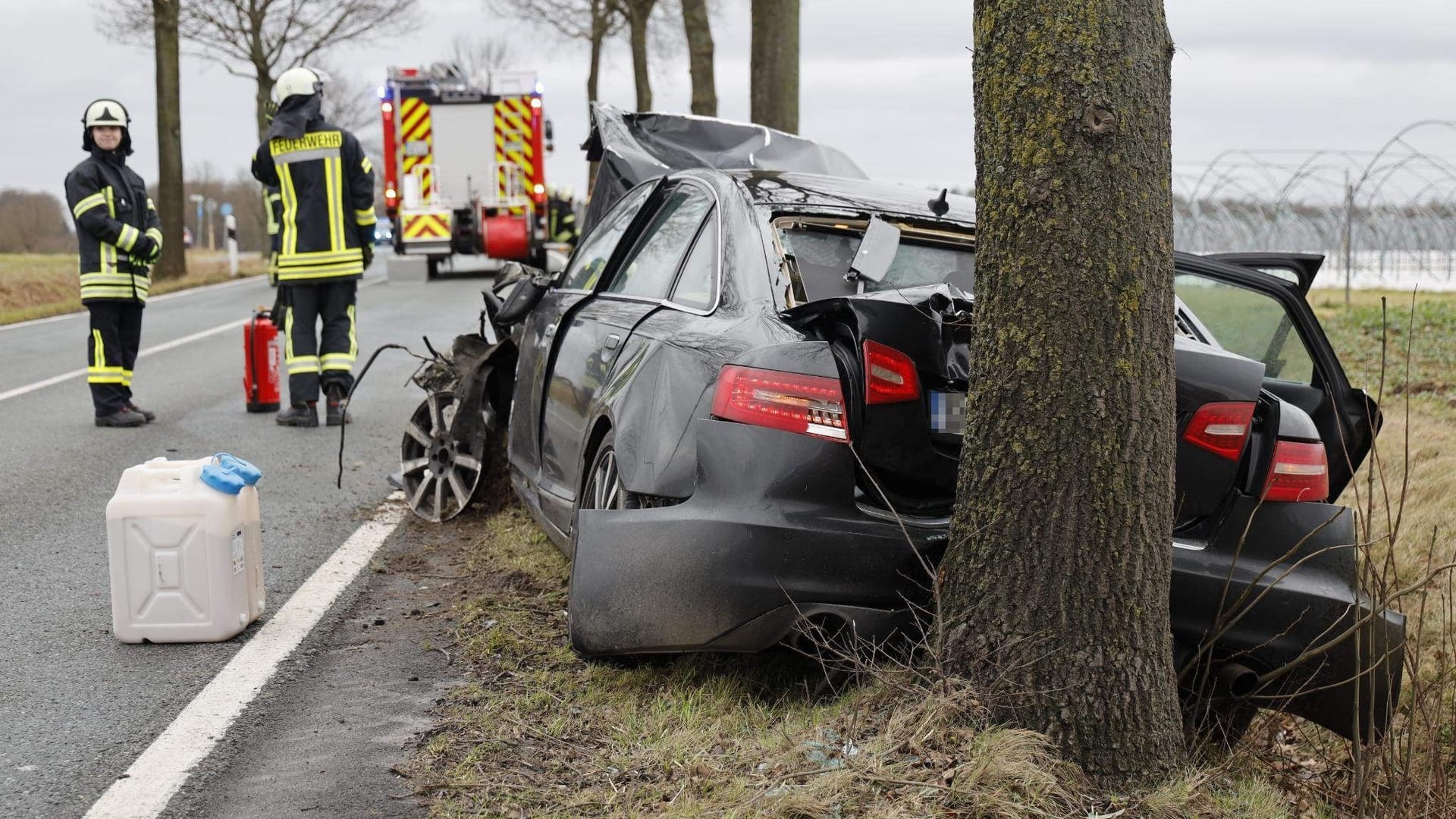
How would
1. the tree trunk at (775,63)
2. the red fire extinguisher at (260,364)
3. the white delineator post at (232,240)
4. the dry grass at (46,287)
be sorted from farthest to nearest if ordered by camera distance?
the white delineator post at (232,240) → the dry grass at (46,287) → the tree trunk at (775,63) → the red fire extinguisher at (260,364)

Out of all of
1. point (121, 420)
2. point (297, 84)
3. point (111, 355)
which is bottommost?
point (121, 420)

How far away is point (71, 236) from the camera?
48.4 metres

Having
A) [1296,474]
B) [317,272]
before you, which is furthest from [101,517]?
[1296,474]

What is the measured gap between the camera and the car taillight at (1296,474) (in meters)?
3.45

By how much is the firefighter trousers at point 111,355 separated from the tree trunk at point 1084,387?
700cm

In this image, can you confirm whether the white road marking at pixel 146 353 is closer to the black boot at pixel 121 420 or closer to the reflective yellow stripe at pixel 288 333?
the black boot at pixel 121 420

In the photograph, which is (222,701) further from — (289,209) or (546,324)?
(289,209)

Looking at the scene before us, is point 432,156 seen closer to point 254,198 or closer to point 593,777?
point 593,777

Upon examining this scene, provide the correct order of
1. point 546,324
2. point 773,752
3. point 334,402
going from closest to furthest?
point 773,752 < point 546,324 < point 334,402

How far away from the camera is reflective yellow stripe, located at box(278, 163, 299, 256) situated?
8.55 meters

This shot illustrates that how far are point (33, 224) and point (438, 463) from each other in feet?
152

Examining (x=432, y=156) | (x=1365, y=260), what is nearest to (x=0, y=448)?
(x=432, y=156)

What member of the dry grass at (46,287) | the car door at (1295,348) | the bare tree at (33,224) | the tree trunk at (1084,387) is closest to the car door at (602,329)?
the tree trunk at (1084,387)

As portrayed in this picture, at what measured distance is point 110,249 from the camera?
8789 mm
